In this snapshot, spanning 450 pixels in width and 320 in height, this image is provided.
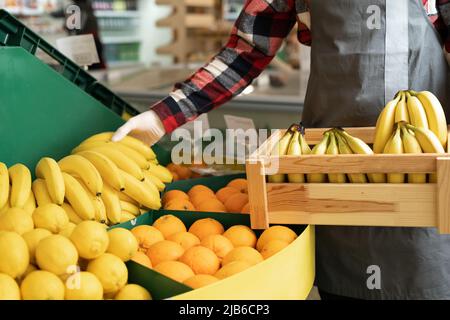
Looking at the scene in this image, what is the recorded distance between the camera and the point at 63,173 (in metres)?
1.57

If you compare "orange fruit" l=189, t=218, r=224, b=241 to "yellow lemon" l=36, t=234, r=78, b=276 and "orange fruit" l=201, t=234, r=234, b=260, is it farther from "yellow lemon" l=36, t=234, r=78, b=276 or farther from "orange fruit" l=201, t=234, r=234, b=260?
"yellow lemon" l=36, t=234, r=78, b=276

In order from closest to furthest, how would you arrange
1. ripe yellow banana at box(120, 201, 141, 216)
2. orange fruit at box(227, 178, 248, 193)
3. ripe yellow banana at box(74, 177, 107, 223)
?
ripe yellow banana at box(74, 177, 107, 223) → ripe yellow banana at box(120, 201, 141, 216) → orange fruit at box(227, 178, 248, 193)

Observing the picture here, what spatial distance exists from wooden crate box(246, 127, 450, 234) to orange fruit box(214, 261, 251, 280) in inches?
6.2

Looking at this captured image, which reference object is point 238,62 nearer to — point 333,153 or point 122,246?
point 333,153

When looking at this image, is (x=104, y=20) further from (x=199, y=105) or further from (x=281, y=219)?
(x=281, y=219)

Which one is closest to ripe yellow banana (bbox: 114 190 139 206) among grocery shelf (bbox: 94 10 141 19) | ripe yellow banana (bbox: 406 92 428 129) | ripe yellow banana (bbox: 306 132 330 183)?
ripe yellow banana (bbox: 306 132 330 183)

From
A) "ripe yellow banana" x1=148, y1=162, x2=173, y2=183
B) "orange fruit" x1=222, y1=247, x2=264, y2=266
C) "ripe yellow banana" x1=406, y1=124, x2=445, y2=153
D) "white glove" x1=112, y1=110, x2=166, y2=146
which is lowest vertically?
"orange fruit" x1=222, y1=247, x2=264, y2=266

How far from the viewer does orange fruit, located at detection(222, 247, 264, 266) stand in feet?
4.35

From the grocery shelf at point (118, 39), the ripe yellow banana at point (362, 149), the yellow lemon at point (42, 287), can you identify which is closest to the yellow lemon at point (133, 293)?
the yellow lemon at point (42, 287)

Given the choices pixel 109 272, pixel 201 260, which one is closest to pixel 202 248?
pixel 201 260

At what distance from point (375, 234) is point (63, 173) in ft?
2.88

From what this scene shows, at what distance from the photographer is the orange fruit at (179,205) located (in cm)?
170

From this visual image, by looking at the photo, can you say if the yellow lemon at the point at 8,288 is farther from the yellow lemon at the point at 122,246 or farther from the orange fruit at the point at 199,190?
the orange fruit at the point at 199,190
